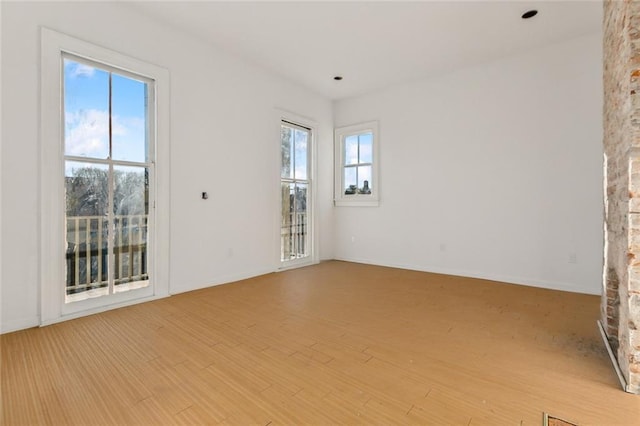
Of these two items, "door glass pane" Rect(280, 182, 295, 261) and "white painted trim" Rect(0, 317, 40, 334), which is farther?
"door glass pane" Rect(280, 182, 295, 261)

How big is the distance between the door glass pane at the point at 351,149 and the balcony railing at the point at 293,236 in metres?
1.47

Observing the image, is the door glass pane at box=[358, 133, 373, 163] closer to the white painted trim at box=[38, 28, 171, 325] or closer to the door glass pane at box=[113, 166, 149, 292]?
the door glass pane at box=[113, 166, 149, 292]

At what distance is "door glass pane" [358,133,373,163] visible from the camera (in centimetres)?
597

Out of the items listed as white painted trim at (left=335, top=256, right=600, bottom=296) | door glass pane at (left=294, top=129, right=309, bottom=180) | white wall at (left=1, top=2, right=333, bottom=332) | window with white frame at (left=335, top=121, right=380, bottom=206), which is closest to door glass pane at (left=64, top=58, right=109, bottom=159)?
white wall at (left=1, top=2, right=333, bottom=332)

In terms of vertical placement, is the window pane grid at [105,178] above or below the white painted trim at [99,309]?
above

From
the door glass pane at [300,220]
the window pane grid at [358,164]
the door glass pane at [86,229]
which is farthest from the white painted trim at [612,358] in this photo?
the door glass pane at [86,229]

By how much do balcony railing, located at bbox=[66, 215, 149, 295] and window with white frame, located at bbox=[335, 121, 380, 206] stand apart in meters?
3.74

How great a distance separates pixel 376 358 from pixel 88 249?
3.04 m

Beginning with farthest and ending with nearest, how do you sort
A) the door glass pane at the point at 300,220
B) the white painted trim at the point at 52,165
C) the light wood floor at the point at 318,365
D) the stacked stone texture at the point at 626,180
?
the door glass pane at the point at 300,220 → the white painted trim at the point at 52,165 → the stacked stone texture at the point at 626,180 → the light wood floor at the point at 318,365

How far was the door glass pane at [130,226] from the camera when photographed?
3434 mm

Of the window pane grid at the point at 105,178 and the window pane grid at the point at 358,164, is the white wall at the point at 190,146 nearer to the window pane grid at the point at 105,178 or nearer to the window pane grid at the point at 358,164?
the window pane grid at the point at 105,178

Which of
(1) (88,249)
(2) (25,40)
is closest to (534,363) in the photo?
(1) (88,249)

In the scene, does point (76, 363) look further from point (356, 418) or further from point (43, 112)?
point (43, 112)

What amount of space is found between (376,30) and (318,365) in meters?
3.77
